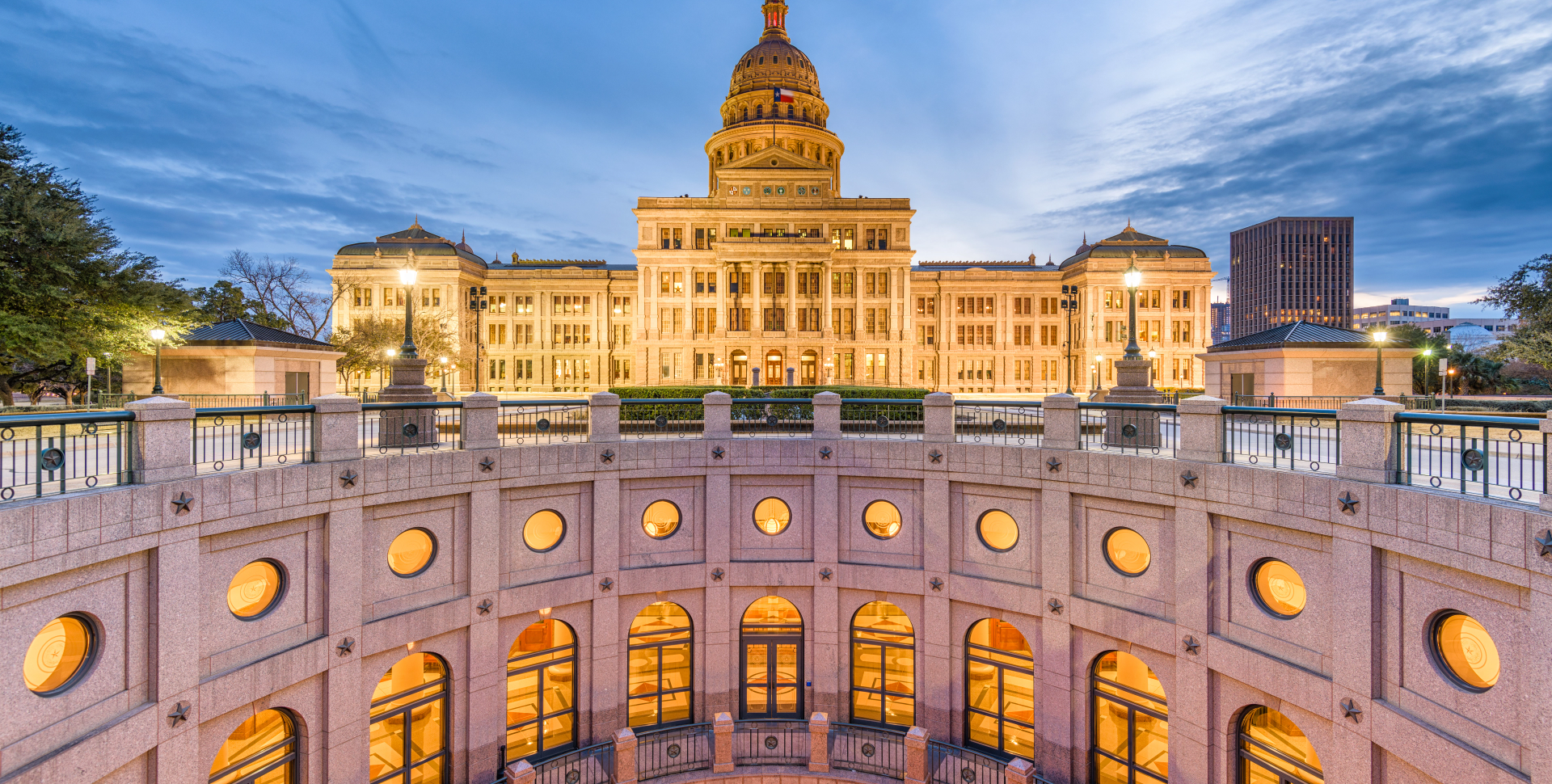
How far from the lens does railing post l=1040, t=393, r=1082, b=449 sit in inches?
481

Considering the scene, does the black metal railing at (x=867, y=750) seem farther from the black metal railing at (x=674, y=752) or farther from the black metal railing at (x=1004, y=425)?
the black metal railing at (x=1004, y=425)

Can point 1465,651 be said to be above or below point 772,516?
below

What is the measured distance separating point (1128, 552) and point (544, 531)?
468 inches

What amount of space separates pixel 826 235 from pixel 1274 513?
191 feet

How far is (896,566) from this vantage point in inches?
554

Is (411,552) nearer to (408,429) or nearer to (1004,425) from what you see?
Result: (408,429)

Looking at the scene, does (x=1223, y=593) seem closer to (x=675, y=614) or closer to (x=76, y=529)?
(x=675, y=614)

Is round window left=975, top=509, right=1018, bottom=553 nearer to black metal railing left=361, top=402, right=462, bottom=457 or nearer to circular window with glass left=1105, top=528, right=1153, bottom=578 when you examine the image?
circular window with glass left=1105, top=528, right=1153, bottom=578

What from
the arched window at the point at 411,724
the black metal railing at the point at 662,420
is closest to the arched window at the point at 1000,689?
the black metal railing at the point at 662,420

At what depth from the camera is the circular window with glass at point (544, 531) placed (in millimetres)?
13156

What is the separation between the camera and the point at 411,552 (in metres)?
11.9

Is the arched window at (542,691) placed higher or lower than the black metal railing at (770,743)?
higher

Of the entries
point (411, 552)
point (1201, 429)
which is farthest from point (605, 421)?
point (1201, 429)

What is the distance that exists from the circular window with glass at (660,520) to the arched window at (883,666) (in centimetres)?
484
